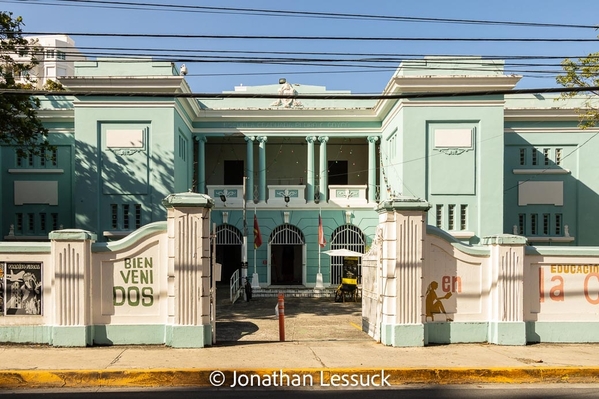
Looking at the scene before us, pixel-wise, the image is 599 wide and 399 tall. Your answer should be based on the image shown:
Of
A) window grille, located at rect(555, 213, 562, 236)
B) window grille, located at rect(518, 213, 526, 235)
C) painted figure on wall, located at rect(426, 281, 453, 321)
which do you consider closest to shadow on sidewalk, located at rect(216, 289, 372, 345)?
painted figure on wall, located at rect(426, 281, 453, 321)

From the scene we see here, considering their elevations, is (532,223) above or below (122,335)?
above

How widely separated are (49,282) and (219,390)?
193 inches

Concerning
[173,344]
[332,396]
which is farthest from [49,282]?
[332,396]

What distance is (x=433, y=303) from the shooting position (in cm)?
1224

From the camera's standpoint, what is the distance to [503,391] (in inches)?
356

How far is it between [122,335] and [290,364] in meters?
3.87

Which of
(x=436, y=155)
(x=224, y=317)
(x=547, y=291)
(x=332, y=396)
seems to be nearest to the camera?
(x=332, y=396)

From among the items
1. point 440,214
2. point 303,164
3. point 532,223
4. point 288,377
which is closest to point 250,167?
point 303,164

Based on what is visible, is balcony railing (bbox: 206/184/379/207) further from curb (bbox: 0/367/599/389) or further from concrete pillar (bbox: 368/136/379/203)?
curb (bbox: 0/367/599/389)

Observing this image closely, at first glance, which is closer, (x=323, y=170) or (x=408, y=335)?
(x=408, y=335)

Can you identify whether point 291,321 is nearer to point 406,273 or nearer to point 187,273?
point 406,273

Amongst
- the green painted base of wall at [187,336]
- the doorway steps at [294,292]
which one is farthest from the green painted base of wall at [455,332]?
the doorway steps at [294,292]

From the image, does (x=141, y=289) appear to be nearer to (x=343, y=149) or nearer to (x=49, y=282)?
(x=49, y=282)

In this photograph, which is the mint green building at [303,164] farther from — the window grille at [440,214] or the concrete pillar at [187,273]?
the concrete pillar at [187,273]
